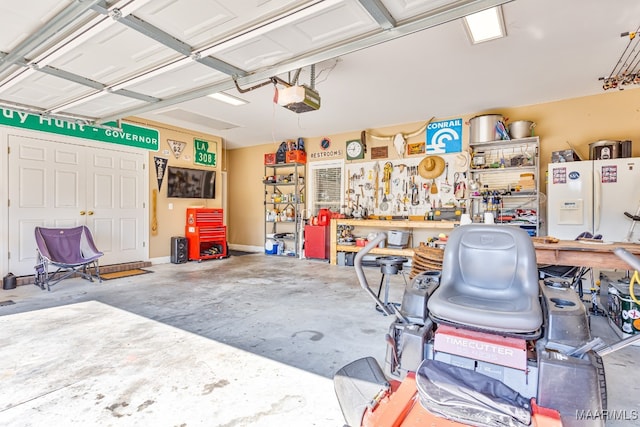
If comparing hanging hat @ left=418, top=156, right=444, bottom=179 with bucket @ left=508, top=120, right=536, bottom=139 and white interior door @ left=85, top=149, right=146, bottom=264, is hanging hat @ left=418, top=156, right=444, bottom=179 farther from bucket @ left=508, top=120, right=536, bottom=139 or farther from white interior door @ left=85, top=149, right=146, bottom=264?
white interior door @ left=85, top=149, right=146, bottom=264

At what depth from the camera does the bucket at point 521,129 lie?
5.18 meters

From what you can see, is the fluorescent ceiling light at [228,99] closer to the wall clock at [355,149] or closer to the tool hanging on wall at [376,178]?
the wall clock at [355,149]

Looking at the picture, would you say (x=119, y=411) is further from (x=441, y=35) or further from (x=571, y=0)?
(x=571, y=0)

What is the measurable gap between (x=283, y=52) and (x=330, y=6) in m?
0.84

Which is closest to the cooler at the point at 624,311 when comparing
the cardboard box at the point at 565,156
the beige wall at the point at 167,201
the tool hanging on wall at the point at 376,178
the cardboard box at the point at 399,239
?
the cardboard box at the point at 565,156

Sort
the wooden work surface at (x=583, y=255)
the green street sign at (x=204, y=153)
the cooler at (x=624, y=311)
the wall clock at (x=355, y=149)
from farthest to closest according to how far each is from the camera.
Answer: the green street sign at (x=204, y=153)
the wall clock at (x=355, y=149)
the cooler at (x=624, y=311)
the wooden work surface at (x=583, y=255)

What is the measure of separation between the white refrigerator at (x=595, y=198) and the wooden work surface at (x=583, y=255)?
6.61ft

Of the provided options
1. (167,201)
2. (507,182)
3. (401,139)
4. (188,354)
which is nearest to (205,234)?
(167,201)

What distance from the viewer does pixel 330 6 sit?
2.29m

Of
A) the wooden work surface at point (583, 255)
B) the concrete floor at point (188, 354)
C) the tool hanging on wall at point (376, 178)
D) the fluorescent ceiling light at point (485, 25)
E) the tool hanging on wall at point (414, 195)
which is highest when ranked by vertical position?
the fluorescent ceiling light at point (485, 25)

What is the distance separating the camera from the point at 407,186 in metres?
6.61

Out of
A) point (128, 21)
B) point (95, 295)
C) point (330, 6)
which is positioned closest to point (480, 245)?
point (330, 6)

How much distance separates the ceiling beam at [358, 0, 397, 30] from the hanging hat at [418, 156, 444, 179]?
13.4 feet

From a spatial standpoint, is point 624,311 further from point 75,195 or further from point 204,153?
point 204,153
